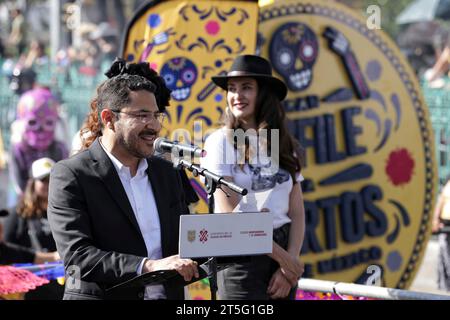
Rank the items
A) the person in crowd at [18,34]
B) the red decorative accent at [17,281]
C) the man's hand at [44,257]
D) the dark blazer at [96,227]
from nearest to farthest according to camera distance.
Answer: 1. the dark blazer at [96,227]
2. the red decorative accent at [17,281]
3. the man's hand at [44,257]
4. the person in crowd at [18,34]

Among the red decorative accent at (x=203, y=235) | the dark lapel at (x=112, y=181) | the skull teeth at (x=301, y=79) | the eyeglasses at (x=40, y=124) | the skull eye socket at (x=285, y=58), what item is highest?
the skull eye socket at (x=285, y=58)

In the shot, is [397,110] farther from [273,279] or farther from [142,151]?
[142,151]

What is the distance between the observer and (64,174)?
3.63 metres

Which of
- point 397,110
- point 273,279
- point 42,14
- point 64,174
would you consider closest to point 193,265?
point 64,174

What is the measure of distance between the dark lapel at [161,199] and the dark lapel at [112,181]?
122mm

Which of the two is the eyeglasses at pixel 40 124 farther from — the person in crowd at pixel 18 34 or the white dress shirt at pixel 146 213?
the person in crowd at pixel 18 34

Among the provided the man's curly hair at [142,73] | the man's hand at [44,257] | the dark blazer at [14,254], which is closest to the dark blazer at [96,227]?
the man's curly hair at [142,73]

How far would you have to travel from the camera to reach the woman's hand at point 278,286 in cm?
448

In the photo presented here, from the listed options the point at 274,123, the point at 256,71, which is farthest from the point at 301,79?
the point at 274,123

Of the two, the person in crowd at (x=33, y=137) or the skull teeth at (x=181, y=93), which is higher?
the skull teeth at (x=181, y=93)

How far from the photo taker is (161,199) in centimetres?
377

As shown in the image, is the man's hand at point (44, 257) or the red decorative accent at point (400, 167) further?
the red decorative accent at point (400, 167)

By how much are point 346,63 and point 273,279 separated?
220cm

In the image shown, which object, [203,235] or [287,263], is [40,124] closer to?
[287,263]
